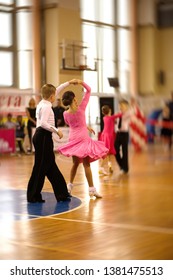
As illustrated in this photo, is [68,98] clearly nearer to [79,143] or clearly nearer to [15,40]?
[79,143]

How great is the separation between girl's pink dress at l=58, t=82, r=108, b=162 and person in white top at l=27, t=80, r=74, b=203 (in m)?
0.28

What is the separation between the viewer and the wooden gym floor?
2379 millimetres

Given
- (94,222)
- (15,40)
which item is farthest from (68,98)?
(15,40)

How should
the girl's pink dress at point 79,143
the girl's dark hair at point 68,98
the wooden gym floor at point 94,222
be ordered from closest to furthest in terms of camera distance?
the wooden gym floor at point 94,222 < the girl's dark hair at point 68,98 < the girl's pink dress at point 79,143

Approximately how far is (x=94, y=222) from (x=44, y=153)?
1133mm

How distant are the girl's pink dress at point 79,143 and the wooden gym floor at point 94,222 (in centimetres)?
51

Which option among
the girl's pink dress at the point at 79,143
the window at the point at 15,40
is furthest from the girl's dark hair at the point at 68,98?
the window at the point at 15,40

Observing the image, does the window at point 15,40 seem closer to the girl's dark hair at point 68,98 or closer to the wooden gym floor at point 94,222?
the wooden gym floor at point 94,222

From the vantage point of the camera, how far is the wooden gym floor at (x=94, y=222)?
7.80 ft

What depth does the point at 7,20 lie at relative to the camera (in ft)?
3.98

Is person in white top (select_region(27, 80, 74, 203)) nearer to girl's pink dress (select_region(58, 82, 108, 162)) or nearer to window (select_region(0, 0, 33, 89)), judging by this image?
girl's pink dress (select_region(58, 82, 108, 162))

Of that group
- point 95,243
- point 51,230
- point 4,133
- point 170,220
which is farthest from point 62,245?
point 4,133

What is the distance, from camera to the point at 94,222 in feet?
11.3

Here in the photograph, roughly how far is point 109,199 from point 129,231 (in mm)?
1632
